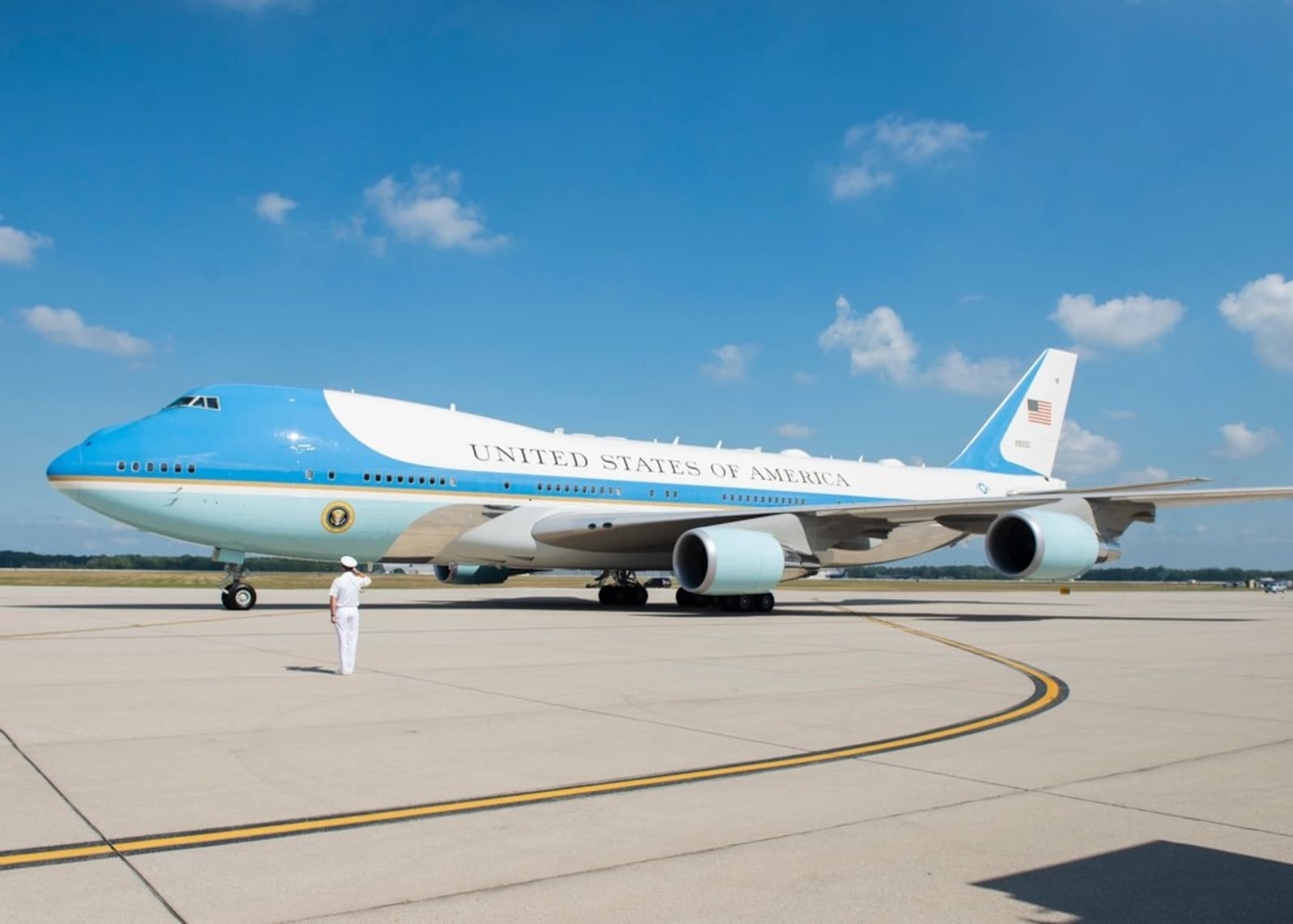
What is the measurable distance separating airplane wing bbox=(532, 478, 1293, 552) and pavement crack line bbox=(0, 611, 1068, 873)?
1329cm

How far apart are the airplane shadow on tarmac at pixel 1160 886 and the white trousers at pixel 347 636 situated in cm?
746

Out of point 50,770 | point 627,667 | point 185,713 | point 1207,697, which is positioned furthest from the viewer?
point 627,667

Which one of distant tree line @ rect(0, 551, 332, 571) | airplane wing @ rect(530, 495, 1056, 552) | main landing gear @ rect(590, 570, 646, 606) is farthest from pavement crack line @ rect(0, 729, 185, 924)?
distant tree line @ rect(0, 551, 332, 571)

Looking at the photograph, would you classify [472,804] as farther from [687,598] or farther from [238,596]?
[687,598]

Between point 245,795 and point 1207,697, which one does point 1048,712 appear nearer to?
point 1207,697

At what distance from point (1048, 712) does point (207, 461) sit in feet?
49.7

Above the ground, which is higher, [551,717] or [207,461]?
[207,461]

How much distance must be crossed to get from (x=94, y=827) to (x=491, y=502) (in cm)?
1682

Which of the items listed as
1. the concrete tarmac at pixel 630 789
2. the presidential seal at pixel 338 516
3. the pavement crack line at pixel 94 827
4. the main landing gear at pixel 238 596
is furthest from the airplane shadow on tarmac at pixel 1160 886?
the main landing gear at pixel 238 596

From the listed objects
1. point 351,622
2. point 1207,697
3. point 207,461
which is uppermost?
point 207,461

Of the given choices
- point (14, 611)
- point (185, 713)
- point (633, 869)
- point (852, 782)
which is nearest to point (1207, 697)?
point (852, 782)

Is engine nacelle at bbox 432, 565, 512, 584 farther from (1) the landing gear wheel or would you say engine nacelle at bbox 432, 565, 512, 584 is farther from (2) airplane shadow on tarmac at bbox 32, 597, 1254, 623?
(1) the landing gear wheel

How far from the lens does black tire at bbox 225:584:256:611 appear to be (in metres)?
19.4

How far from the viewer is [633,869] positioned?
422 cm
